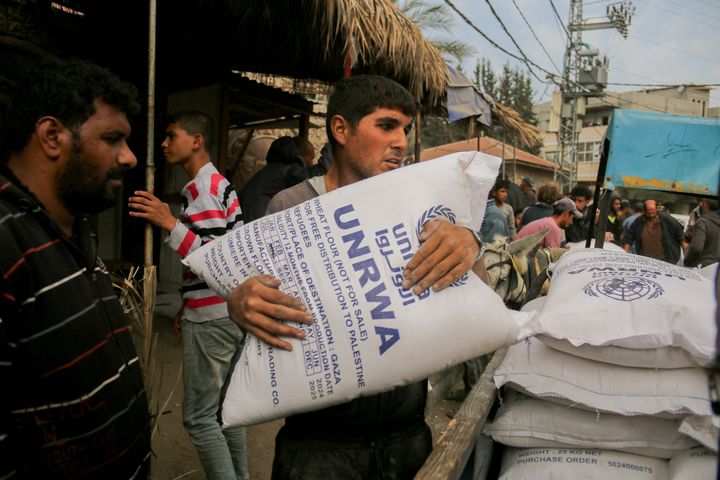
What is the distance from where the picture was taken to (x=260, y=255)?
1253 mm

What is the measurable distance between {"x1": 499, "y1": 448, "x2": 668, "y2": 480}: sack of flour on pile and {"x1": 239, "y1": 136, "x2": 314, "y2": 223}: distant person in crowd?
244 cm

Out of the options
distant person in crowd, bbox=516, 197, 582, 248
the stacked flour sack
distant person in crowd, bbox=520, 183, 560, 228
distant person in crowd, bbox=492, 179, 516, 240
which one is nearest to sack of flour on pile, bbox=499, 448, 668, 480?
the stacked flour sack

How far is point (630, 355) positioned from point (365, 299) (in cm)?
80

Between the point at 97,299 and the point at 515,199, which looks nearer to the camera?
the point at 97,299

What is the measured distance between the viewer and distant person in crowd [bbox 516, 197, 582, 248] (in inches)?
204

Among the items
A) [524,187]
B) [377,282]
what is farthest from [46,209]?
[524,187]

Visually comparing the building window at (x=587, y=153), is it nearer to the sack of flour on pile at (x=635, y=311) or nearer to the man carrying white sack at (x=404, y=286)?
the sack of flour on pile at (x=635, y=311)

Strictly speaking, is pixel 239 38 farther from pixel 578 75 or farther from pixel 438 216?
pixel 578 75

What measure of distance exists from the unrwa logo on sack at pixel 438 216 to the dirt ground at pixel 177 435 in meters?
1.71

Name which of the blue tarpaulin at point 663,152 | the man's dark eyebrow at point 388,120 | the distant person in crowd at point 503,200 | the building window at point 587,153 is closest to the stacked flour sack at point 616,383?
the man's dark eyebrow at point 388,120

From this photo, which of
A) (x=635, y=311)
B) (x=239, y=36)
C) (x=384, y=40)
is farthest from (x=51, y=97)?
(x=239, y=36)

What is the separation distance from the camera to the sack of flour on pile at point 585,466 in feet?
4.64

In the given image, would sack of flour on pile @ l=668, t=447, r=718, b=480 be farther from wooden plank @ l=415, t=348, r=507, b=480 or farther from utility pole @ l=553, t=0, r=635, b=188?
utility pole @ l=553, t=0, r=635, b=188

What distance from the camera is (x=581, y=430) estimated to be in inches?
57.1
